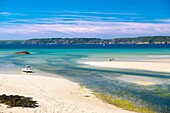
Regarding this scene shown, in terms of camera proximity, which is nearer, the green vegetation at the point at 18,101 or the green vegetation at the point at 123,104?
the green vegetation at the point at 18,101

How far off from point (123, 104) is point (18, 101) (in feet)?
25.7

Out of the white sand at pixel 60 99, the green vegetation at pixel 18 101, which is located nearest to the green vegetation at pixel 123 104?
the white sand at pixel 60 99

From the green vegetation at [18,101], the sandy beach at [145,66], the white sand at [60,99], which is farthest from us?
the sandy beach at [145,66]

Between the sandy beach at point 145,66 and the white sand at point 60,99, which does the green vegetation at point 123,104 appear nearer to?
the white sand at point 60,99

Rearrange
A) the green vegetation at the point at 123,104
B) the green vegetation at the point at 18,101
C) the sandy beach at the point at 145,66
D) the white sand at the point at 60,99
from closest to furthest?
the white sand at the point at 60,99, the green vegetation at the point at 18,101, the green vegetation at the point at 123,104, the sandy beach at the point at 145,66

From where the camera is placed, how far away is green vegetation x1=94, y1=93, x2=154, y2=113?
71.1 feet

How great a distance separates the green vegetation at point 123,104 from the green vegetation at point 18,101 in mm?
6085

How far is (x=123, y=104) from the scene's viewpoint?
23.3m

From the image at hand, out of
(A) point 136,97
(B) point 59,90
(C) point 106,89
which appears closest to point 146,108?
(A) point 136,97

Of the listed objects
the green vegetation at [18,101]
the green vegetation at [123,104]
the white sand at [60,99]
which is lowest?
the green vegetation at [123,104]

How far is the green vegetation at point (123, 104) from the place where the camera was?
2166 centimetres

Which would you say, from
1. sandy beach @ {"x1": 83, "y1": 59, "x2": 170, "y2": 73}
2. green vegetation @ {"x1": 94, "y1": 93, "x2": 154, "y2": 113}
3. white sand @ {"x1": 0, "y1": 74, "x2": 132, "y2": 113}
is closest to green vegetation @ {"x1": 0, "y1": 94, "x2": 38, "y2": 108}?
white sand @ {"x1": 0, "y1": 74, "x2": 132, "y2": 113}

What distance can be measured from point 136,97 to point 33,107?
9.69 m

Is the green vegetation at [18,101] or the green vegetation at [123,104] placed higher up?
the green vegetation at [18,101]
